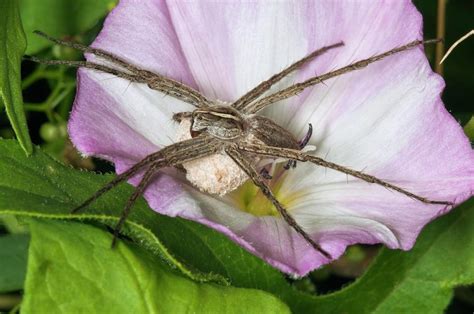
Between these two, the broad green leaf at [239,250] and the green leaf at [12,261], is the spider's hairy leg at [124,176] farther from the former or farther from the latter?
the green leaf at [12,261]

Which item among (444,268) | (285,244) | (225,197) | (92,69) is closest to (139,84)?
(92,69)

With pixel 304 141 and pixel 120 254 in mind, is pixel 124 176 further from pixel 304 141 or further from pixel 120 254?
pixel 304 141

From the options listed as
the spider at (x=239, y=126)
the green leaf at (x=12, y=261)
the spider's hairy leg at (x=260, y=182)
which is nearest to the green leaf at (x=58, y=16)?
the spider at (x=239, y=126)

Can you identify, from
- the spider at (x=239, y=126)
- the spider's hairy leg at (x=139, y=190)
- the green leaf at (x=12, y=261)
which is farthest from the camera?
the green leaf at (x=12, y=261)

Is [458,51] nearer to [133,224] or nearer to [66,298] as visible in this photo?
[133,224]

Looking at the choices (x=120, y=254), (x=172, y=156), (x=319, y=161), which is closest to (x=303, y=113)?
(x=319, y=161)

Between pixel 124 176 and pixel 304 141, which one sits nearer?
pixel 124 176

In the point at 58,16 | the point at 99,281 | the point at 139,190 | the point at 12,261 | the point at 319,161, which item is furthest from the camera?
the point at 58,16
